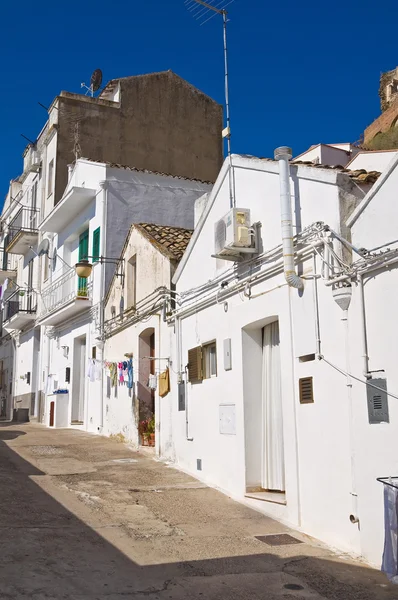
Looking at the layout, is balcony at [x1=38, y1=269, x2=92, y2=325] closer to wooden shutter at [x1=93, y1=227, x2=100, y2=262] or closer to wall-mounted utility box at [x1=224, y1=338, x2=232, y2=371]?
wooden shutter at [x1=93, y1=227, x2=100, y2=262]

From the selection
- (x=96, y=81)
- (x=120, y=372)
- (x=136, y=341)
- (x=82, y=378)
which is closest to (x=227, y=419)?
(x=136, y=341)

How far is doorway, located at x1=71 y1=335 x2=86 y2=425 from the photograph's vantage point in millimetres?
19625

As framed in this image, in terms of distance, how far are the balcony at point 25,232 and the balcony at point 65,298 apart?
10.5 ft

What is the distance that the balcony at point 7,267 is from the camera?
99.8 ft

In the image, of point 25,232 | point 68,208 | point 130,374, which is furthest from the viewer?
point 25,232

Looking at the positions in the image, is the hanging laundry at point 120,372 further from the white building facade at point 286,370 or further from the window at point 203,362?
the window at point 203,362

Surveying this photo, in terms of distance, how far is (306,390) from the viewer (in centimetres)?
805

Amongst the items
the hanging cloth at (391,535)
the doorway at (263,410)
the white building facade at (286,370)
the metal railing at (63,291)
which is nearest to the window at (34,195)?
the metal railing at (63,291)

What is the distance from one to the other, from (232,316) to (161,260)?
11.8 ft

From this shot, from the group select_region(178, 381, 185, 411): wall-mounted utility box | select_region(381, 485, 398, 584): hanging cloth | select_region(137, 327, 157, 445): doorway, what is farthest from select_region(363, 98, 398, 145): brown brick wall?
select_region(381, 485, 398, 584): hanging cloth

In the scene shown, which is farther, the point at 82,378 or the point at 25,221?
the point at 25,221

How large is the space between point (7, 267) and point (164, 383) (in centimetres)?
2134

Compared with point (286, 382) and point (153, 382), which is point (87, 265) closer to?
point (153, 382)

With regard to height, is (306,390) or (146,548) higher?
(306,390)
